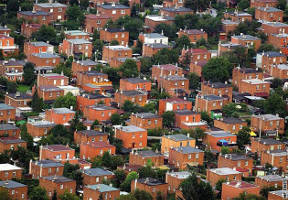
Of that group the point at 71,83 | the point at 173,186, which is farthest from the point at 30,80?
the point at 173,186

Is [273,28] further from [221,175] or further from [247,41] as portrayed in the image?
[221,175]

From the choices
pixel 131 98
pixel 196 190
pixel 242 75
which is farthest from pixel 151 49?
pixel 196 190

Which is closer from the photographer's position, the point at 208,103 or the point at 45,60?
the point at 208,103

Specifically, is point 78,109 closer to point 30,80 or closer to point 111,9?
point 30,80

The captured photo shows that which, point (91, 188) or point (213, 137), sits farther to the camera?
point (213, 137)

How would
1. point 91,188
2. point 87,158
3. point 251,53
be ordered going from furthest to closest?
1. point 251,53
2. point 87,158
3. point 91,188

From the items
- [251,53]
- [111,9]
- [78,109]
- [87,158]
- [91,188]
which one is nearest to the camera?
[91,188]

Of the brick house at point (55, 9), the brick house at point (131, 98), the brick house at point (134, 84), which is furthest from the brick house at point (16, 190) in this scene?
the brick house at point (55, 9)
